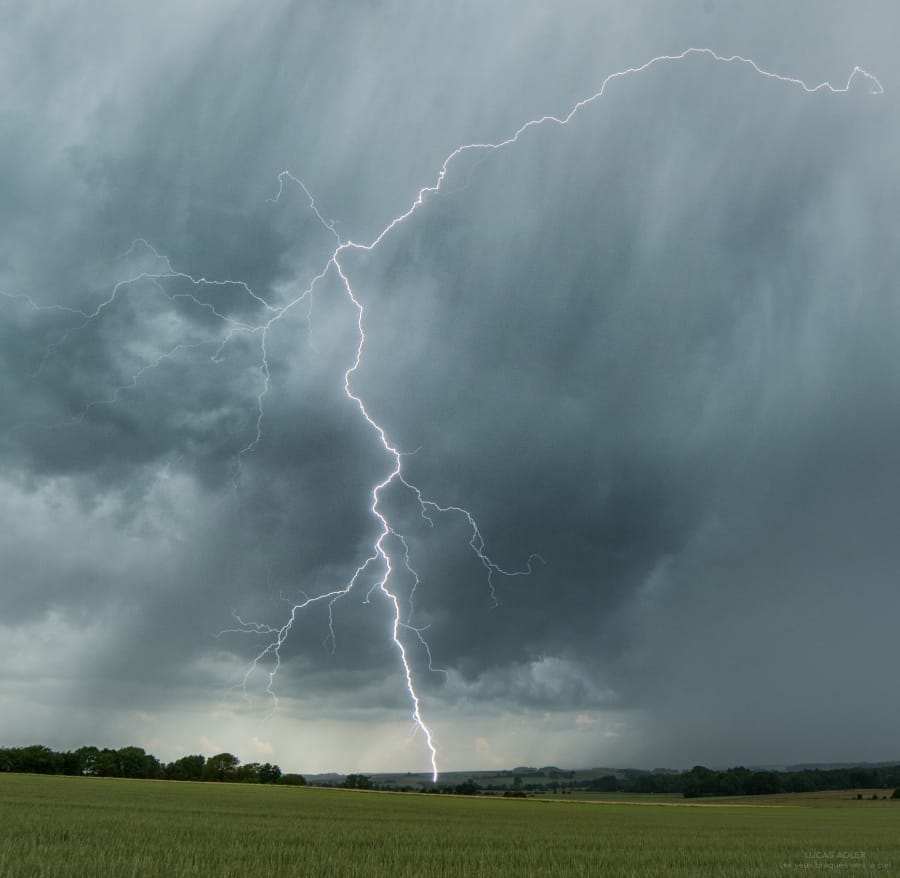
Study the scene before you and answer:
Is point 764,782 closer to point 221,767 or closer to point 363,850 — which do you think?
point 221,767

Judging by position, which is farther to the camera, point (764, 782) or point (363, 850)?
point (764, 782)

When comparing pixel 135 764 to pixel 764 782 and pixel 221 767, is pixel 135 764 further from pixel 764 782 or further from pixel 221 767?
pixel 764 782

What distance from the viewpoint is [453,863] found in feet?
43.4

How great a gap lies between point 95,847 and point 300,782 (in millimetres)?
98743

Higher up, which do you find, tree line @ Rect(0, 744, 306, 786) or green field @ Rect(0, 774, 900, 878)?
tree line @ Rect(0, 744, 306, 786)

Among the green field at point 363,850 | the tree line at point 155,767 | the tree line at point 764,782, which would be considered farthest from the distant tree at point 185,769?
the green field at point 363,850

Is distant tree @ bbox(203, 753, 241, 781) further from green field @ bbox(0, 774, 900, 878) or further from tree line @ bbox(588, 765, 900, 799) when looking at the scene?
green field @ bbox(0, 774, 900, 878)

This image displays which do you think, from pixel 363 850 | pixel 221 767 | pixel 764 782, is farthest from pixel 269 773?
pixel 363 850

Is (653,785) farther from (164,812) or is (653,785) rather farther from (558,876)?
(558,876)

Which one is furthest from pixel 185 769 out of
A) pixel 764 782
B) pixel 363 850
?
pixel 363 850

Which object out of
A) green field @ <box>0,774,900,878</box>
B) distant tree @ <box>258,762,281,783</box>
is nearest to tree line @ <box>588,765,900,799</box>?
distant tree @ <box>258,762,281,783</box>

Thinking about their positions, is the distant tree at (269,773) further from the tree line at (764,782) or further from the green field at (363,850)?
the green field at (363,850)

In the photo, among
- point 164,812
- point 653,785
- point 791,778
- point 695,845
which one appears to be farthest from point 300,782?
point 695,845

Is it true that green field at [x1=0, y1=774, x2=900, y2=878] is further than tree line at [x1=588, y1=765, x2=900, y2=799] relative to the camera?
No
